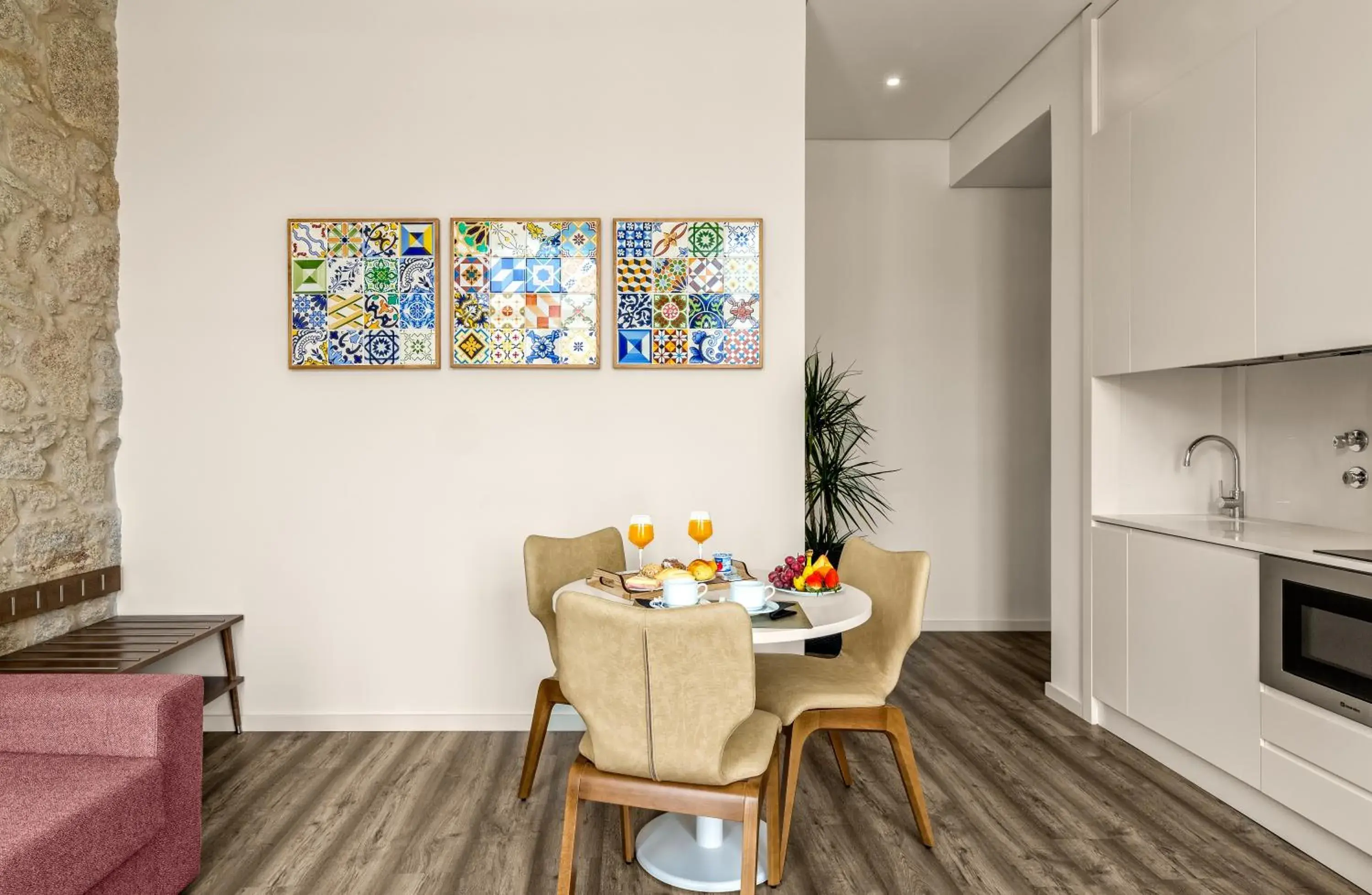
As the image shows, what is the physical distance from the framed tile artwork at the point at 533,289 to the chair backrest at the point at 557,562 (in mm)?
817

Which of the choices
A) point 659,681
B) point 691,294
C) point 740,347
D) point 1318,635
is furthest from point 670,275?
point 1318,635

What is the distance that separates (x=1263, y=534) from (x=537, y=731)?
254 cm

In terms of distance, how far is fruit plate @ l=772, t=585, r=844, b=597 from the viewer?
233 cm

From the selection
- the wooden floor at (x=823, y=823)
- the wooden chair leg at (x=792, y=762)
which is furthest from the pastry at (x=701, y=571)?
the wooden floor at (x=823, y=823)

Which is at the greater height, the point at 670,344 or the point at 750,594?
the point at 670,344

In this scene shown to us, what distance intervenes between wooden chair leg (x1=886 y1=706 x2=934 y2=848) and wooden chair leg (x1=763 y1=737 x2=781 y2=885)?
35cm

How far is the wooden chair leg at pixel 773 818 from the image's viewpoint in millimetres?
2023

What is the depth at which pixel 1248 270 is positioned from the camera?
8.48 feet

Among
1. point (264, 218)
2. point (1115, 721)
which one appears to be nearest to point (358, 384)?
point (264, 218)

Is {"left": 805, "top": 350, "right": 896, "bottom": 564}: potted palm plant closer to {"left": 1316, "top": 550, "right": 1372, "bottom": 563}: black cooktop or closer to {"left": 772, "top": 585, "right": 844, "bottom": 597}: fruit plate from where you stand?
{"left": 772, "top": 585, "right": 844, "bottom": 597}: fruit plate

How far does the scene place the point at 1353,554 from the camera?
2213mm

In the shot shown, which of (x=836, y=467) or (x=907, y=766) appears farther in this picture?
(x=836, y=467)

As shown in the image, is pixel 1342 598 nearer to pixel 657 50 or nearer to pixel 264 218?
pixel 657 50

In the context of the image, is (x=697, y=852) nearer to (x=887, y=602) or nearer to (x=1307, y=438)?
(x=887, y=602)
